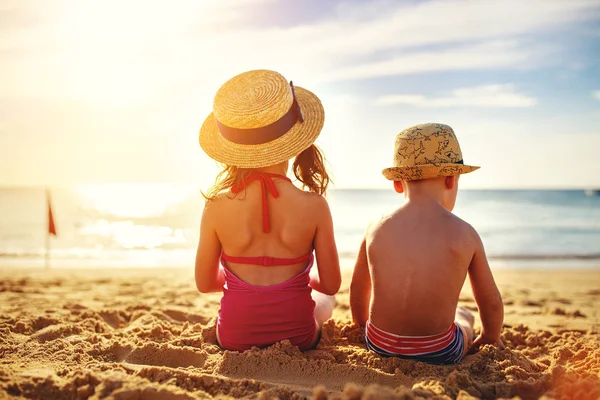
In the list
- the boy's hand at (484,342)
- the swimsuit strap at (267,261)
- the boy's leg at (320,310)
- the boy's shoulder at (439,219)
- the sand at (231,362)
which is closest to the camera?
the sand at (231,362)

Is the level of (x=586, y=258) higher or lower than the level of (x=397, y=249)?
lower

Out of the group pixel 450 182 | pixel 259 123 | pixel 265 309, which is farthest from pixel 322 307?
pixel 259 123

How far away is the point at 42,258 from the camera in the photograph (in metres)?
10.7

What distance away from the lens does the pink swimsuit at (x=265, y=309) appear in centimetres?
293

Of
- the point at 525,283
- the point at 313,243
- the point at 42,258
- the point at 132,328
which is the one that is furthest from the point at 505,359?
the point at 42,258

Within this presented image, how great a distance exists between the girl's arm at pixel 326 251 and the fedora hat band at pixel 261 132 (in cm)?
44

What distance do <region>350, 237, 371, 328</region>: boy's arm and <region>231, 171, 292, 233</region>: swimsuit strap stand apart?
0.59 meters

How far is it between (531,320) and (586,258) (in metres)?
8.37

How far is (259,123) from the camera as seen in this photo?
2.82 metres

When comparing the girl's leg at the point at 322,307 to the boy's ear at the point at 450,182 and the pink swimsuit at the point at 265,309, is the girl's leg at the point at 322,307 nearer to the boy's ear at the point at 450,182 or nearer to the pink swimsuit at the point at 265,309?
the pink swimsuit at the point at 265,309

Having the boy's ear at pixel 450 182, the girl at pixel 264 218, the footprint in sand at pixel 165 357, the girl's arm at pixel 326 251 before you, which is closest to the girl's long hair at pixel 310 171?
the girl at pixel 264 218

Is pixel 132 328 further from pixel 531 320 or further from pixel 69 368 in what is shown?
pixel 531 320

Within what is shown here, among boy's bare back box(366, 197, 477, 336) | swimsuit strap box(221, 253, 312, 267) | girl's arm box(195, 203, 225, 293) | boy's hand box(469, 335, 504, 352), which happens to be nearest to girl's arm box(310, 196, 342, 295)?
swimsuit strap box(221, 253, 312, 267)

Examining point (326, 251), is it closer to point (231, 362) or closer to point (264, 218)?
point (264, 218)
